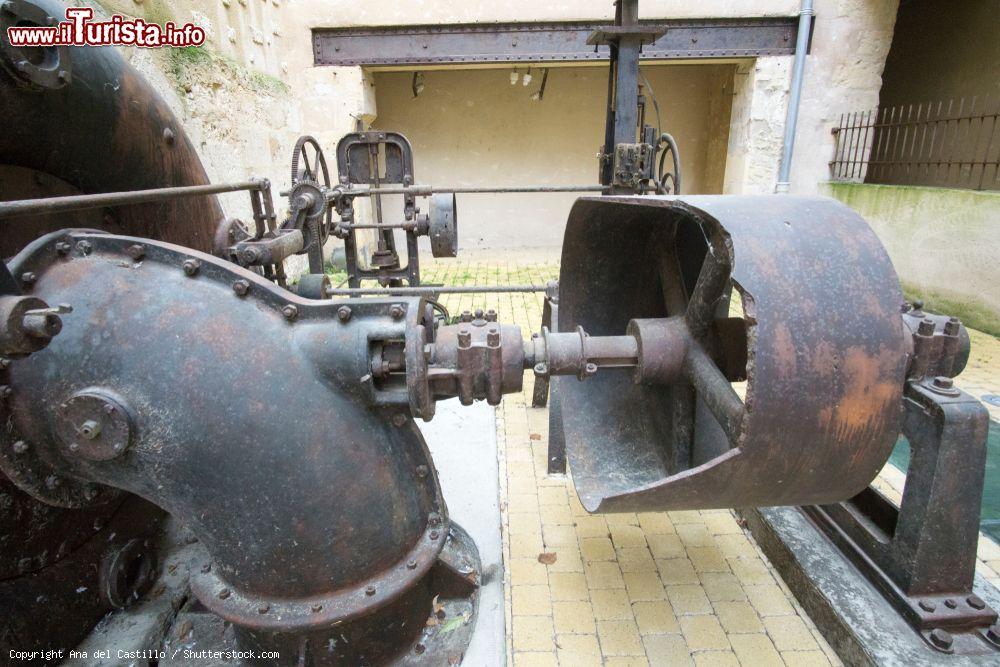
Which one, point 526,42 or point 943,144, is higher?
point 526,42

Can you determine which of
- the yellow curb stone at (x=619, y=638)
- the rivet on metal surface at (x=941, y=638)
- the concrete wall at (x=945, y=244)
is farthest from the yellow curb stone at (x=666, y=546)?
the concrete wall at (x=945, y=244)

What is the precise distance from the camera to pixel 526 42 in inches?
266

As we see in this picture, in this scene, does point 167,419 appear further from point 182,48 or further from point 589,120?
point 589,120

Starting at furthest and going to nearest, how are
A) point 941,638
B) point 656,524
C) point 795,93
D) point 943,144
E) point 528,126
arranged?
point 528,126
point 795,93
point 943,144
point 656,524
point 941,638

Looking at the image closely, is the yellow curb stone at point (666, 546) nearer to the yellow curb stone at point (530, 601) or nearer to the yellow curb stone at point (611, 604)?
the yellow curb stone at point (611, 604)

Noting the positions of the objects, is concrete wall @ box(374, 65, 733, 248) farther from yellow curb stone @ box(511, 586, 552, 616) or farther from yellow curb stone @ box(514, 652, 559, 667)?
yellow curb stone @ box(514, 652, 559, 667)

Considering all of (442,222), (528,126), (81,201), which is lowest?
(442,222)

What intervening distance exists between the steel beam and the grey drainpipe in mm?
159

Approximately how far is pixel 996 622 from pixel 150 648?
8.58 feet

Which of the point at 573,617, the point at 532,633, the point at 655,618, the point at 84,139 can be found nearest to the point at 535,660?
the point at 532,633

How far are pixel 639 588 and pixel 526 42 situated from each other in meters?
6.38

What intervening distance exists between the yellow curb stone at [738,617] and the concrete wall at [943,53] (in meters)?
7.79

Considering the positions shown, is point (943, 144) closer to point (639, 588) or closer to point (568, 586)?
point (639, 588)

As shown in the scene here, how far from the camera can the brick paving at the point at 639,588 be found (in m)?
1.87
